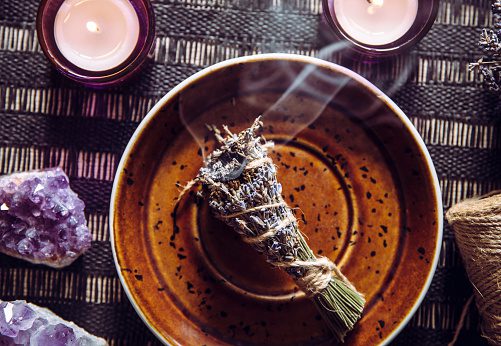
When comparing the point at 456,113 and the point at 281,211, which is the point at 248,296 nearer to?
the point at 281,211

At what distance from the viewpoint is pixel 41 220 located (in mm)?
1097

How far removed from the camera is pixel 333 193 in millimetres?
1126

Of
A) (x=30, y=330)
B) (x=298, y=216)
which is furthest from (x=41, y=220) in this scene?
(x=298, y=216)

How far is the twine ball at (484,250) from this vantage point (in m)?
1.01

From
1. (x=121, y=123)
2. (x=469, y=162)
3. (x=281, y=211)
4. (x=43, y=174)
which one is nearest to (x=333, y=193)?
(x=281, y=211)

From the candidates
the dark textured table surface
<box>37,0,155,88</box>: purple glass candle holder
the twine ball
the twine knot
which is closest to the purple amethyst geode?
the dark textured table surface

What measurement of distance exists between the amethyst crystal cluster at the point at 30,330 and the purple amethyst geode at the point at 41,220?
0.33 feet

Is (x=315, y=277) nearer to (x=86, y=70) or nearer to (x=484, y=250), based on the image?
(x=484, y=250)

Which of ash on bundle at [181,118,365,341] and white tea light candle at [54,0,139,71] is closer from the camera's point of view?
ash on bundle at [181,118,365,341]

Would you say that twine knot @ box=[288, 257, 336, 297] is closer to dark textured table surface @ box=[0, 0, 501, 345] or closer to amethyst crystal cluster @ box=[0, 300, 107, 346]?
dark textured table surface @ box=[0, 0, 501, 345]

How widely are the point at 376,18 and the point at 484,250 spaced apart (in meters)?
0.48

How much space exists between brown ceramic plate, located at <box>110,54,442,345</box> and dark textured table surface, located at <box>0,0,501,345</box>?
10 centimetres

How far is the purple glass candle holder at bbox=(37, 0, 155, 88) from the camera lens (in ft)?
3.60

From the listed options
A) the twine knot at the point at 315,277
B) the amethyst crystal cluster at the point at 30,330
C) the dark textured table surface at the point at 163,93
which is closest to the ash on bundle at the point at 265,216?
the twine knot at the point at 315,277
